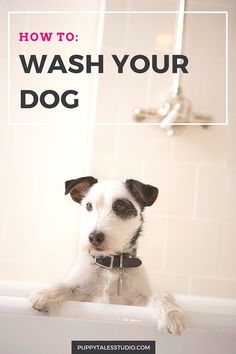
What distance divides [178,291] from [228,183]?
1.96 ft

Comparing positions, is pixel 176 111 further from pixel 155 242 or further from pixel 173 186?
pixel 155 242

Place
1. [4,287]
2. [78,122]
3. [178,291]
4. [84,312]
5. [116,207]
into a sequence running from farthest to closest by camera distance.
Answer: [78,122] → [178,291] → [4,287] → [116,207] → [84,312]

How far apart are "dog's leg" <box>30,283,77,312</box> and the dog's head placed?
0.48 ft

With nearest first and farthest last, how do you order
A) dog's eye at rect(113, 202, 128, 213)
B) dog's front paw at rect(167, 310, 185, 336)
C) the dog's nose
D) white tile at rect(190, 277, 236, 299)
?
dog's front paw at rect(167, 310, 185, 336) → the dog's nose → dog's eye at rect(113, 202, 128, 213) → white tile at rect(190, 277, 236, 299)

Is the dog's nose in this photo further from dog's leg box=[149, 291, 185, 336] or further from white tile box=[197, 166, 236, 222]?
white tile box=[197, 166, 236, 222]

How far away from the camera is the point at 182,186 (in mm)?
2070

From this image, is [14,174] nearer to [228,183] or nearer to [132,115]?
[132,115]

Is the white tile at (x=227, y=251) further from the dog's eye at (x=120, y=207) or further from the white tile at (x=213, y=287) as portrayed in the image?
the dog's eye at (x=120, y=207)

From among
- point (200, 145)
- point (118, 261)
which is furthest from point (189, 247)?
point (118, 261)

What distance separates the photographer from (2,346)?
3.52 feet

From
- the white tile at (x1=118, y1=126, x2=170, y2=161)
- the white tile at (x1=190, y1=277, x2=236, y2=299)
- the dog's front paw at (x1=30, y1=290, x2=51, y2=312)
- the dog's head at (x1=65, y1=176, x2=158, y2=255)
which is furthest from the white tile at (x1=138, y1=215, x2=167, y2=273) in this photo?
the dog's front paw at (x1=30, y1=290, x2=51, y2=312)

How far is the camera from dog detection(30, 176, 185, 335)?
3.89 ft

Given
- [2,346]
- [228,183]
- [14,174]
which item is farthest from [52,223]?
[2,346]

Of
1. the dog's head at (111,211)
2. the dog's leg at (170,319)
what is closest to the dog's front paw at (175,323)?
the dog's leg at (170,319)
